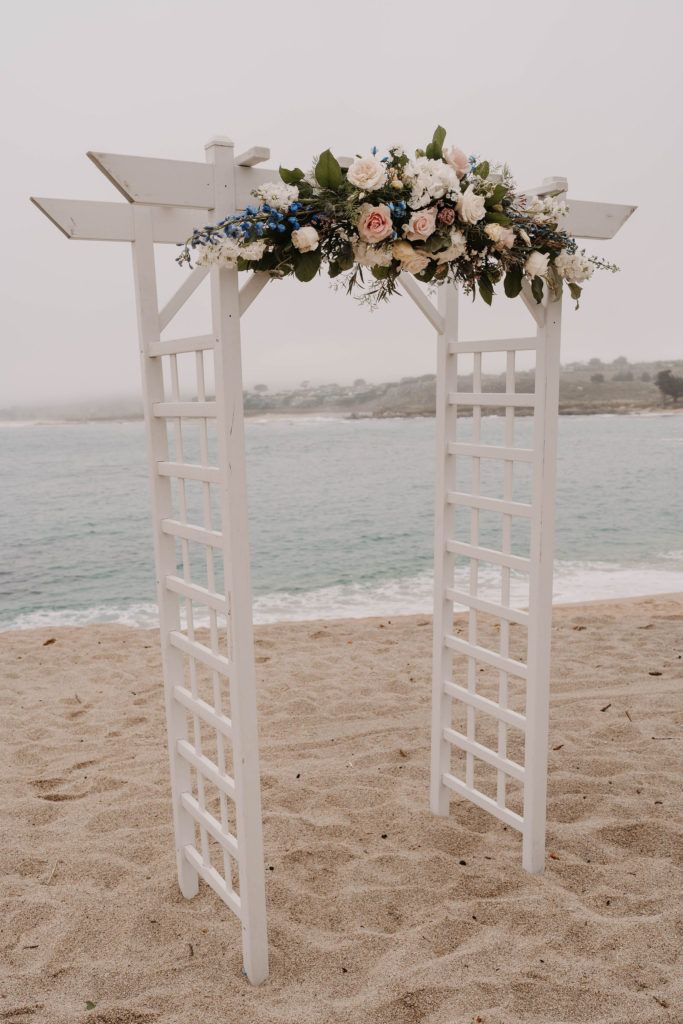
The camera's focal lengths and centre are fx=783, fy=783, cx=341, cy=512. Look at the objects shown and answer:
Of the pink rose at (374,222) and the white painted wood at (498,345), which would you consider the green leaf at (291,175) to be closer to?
the pink rose at (374,222)

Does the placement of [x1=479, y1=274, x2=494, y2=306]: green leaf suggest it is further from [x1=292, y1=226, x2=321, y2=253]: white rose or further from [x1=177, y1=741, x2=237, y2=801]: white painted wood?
[x1=177, y1=741, x2=237, y2=801]: white painted wood

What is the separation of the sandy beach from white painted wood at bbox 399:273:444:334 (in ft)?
5.92

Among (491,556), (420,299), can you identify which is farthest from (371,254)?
(491,556)

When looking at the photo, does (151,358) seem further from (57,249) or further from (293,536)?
(57,249)

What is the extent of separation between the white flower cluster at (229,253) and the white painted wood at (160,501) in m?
0.48

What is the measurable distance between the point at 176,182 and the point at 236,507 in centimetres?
77

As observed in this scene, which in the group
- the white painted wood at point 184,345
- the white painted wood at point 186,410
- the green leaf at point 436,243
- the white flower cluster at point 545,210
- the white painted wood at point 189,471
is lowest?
the white painted wood at point 189,471

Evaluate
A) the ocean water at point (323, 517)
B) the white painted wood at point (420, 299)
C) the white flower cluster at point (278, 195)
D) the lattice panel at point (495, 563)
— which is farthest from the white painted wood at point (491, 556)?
the ocean water at point (323, 517)

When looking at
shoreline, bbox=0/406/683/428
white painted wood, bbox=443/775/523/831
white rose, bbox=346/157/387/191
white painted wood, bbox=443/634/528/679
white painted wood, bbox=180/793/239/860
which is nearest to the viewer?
white rose, bbox=346/157/387/191

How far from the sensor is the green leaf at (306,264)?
1.88 meters

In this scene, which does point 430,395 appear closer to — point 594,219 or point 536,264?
point 594,219

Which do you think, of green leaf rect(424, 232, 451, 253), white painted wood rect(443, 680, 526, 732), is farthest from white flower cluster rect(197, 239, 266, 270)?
white painted wood rect(443, 680, 526, 732)

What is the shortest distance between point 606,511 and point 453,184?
41.8 feet

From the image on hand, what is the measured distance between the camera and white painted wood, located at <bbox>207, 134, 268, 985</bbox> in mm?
1862
